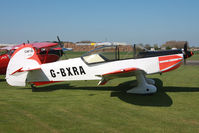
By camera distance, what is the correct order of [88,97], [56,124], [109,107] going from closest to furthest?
[56,124] < [109,107] < [88,97]

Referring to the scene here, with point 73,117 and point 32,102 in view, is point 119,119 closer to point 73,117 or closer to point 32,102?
point 73,117

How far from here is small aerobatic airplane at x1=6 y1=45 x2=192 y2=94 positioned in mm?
6789

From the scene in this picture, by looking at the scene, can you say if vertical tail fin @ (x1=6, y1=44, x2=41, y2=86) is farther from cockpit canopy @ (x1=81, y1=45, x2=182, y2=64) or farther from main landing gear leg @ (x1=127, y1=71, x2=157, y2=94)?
main landing gear leg @ (x1=127, y1=71, x2=157, y2=94)

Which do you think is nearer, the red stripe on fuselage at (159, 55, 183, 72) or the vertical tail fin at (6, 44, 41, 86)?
the red stripe on fuselage at (159, 55, 183, 72)

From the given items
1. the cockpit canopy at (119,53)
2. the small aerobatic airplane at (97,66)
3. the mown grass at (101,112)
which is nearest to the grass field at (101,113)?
the mown grass at (101,112)

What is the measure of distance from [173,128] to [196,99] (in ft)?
9.22

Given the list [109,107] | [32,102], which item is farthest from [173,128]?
[32,102]

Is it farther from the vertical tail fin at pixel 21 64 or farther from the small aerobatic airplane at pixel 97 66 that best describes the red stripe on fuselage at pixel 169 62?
the vertical tail fin at pixel 21 64

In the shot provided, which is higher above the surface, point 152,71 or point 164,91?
point 152,71

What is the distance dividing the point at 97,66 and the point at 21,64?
3.38m

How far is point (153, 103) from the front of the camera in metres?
5.84

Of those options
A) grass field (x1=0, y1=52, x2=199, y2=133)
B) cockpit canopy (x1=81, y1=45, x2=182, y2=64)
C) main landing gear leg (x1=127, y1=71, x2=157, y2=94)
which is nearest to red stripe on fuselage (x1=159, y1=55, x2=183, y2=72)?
cockpit canopy (x1=81, y1=45, x2=182, y2=64)

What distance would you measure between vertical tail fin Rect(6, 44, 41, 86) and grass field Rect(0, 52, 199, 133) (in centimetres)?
115

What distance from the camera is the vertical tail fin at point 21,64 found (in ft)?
26.0
